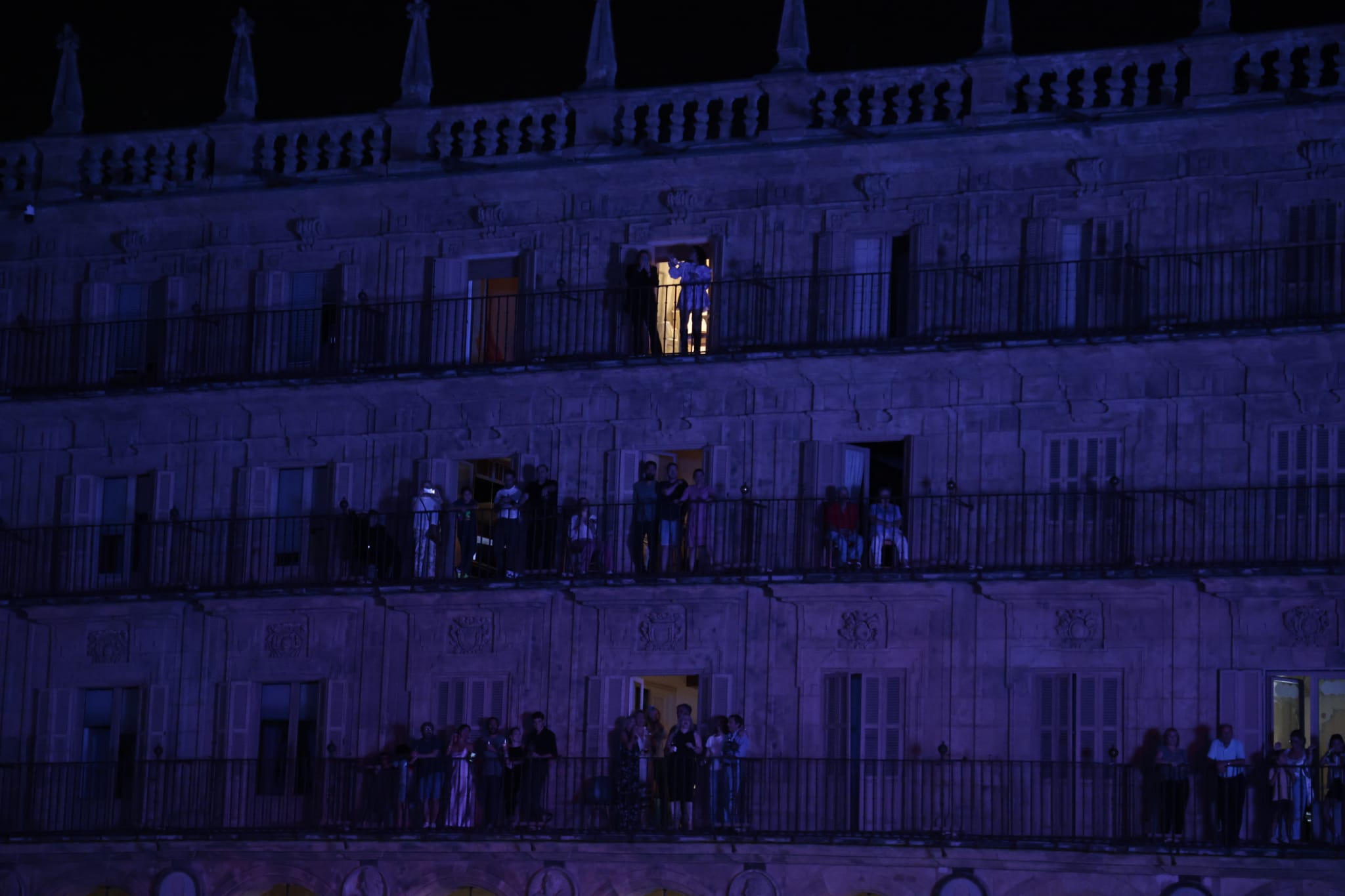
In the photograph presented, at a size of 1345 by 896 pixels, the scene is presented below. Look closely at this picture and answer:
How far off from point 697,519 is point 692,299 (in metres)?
2.99

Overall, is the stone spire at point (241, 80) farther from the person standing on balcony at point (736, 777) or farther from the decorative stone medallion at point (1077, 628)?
the decorative stone medallion at point (1077, 628)

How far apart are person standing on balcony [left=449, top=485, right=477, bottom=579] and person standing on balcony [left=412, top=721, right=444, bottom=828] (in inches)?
89.3

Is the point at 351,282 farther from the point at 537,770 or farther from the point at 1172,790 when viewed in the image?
the point at 1172,790

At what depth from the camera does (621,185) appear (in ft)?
137

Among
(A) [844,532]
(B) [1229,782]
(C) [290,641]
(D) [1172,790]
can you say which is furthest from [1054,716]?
(C) [290,641]

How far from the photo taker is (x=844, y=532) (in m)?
39.5

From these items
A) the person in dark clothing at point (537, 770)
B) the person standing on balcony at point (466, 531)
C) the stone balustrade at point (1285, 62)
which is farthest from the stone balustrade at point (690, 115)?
the person in dark clothing at point (537, 770)

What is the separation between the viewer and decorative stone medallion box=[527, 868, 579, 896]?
39.6 metres

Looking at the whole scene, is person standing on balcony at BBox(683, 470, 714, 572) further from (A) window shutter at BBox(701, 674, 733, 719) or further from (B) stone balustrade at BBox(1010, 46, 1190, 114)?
(B) stone balustrade at BBox(1010, 46, 1190, 114)

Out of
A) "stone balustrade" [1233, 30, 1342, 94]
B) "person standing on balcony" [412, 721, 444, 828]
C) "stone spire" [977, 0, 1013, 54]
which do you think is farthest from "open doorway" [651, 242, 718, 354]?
"stone balustrade" [1233, 30, 1342, 94]

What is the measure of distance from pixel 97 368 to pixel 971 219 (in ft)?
42.0

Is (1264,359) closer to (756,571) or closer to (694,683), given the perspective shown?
(756,571)

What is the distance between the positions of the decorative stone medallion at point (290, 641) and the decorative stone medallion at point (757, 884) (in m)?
7.29

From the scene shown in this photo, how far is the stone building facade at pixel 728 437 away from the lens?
38031 millimetres
